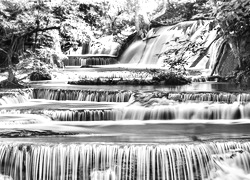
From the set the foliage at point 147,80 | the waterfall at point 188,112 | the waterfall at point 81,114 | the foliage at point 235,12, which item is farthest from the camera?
the foliage at point 147,80

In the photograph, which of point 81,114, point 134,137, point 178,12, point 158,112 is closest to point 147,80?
point 158,112

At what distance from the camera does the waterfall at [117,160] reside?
644 centimetres

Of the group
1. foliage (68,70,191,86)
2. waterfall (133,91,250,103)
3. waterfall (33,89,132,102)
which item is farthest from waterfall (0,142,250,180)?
foliage (68,70,191,86)

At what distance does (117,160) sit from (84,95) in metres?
6.34

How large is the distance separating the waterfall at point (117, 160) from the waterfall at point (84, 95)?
5352mm

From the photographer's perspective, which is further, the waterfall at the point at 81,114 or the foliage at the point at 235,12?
the waterfall at the point at 81,114

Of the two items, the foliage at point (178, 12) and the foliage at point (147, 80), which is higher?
the foliage at point (178, 12)

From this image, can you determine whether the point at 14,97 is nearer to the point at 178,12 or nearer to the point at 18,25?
the point at 18,25

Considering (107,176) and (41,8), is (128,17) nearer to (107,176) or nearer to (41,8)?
(41,8)

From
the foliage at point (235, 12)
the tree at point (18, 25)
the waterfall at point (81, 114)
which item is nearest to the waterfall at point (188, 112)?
the waterfall at point (81, 114)

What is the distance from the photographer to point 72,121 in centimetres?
951

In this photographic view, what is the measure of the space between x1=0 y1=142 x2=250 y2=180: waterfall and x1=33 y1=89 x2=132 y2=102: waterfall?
5352mm

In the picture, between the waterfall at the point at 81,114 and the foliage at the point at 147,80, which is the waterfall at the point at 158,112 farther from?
the foliage at the point at 147,80

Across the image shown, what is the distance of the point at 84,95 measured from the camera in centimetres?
1262
